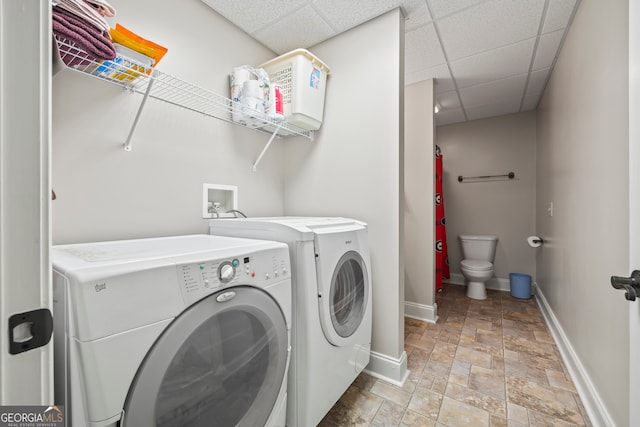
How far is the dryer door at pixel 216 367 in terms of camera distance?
24.5 inches

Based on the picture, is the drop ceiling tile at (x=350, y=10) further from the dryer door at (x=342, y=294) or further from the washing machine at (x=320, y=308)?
the dryer door at (x=342, y=294)

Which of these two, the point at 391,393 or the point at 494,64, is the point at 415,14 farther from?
the point at 391,393

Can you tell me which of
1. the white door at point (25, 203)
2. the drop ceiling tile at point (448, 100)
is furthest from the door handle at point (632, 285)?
the drop ceiling tile at point (448, 100)

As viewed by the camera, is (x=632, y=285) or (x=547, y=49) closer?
(x=632, y=285)

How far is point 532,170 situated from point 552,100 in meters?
1.14

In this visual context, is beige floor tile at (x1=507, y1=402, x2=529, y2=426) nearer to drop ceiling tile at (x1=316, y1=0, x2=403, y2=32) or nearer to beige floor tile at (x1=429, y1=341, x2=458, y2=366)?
beige floor tile at (x1=429, y1=341, x2=458, y2=366)

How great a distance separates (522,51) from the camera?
205 centimetres

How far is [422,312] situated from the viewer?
8.02ft

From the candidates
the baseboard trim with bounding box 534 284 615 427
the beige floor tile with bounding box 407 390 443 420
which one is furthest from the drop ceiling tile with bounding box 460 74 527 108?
the beige floor tile with bounding box 407 390 443 420

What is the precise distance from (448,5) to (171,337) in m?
2.16

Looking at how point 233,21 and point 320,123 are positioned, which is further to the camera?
point 320,123

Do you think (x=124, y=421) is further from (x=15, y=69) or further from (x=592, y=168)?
(x=592, y=168)

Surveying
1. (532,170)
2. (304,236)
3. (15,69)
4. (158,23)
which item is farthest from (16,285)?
(532,170)

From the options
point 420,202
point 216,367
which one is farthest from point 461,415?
point 420,202
